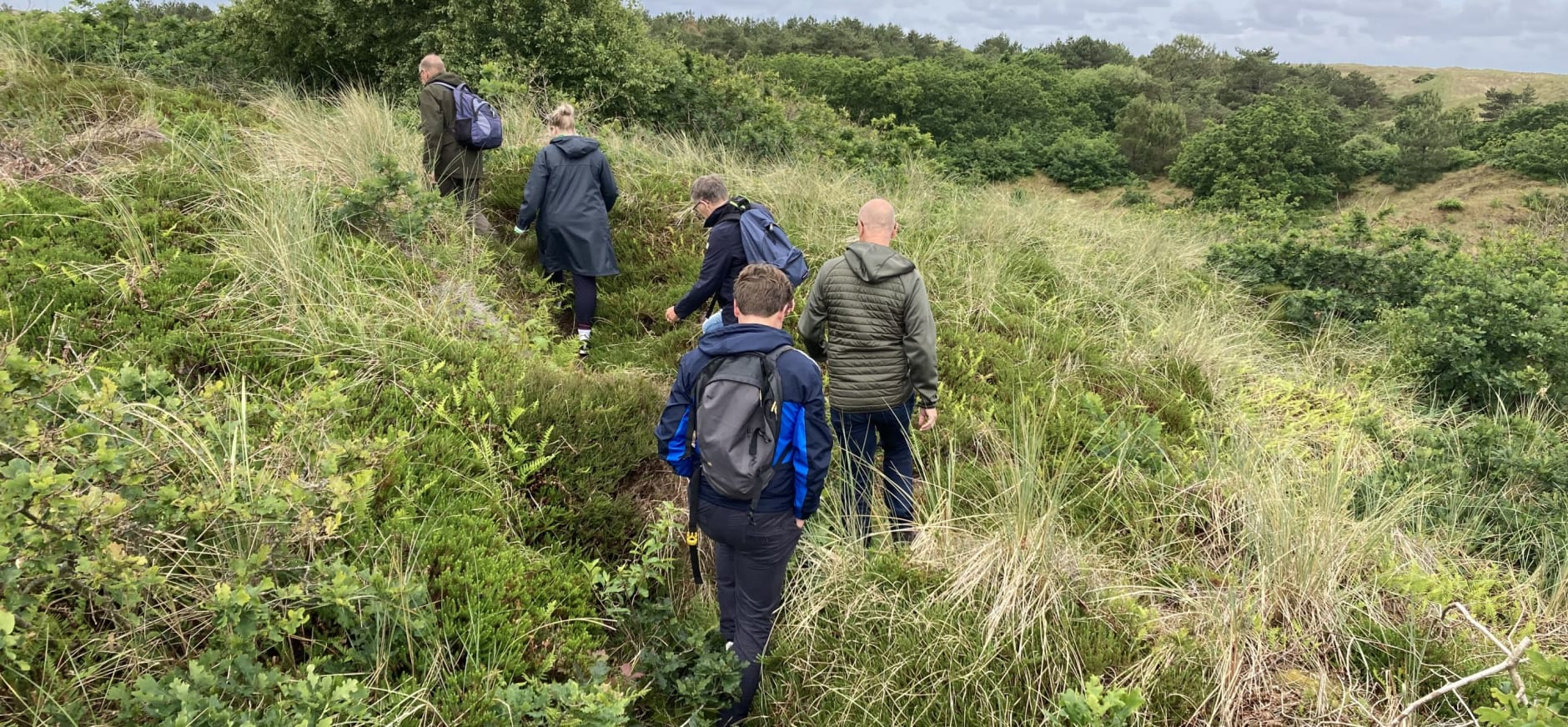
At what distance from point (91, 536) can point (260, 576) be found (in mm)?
463

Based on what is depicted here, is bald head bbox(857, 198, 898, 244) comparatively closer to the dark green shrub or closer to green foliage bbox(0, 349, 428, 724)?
the dark green shrub

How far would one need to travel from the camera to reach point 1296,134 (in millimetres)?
24516

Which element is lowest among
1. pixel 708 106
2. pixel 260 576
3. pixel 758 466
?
pixel 260 576

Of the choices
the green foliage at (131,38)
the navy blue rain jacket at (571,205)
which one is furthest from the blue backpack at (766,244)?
the green foliage at (131,38)

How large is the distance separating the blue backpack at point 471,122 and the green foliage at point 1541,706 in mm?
6600

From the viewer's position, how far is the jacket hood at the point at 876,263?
3706 millimetres

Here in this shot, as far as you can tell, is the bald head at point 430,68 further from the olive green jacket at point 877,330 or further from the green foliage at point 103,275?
the olive green jacket at point 877,330

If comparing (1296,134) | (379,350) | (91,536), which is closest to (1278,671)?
(91,536)

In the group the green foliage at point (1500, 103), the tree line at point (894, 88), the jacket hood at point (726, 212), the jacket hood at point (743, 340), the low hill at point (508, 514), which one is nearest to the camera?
the low hill at point (508, 514)

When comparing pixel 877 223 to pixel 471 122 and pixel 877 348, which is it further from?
pixel 471 122

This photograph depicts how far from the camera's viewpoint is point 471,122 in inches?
241

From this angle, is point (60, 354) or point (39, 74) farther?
point (39, 74)

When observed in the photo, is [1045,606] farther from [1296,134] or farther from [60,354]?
[1296,134]

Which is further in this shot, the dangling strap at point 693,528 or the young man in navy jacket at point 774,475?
the dangling strap at point 693,528
